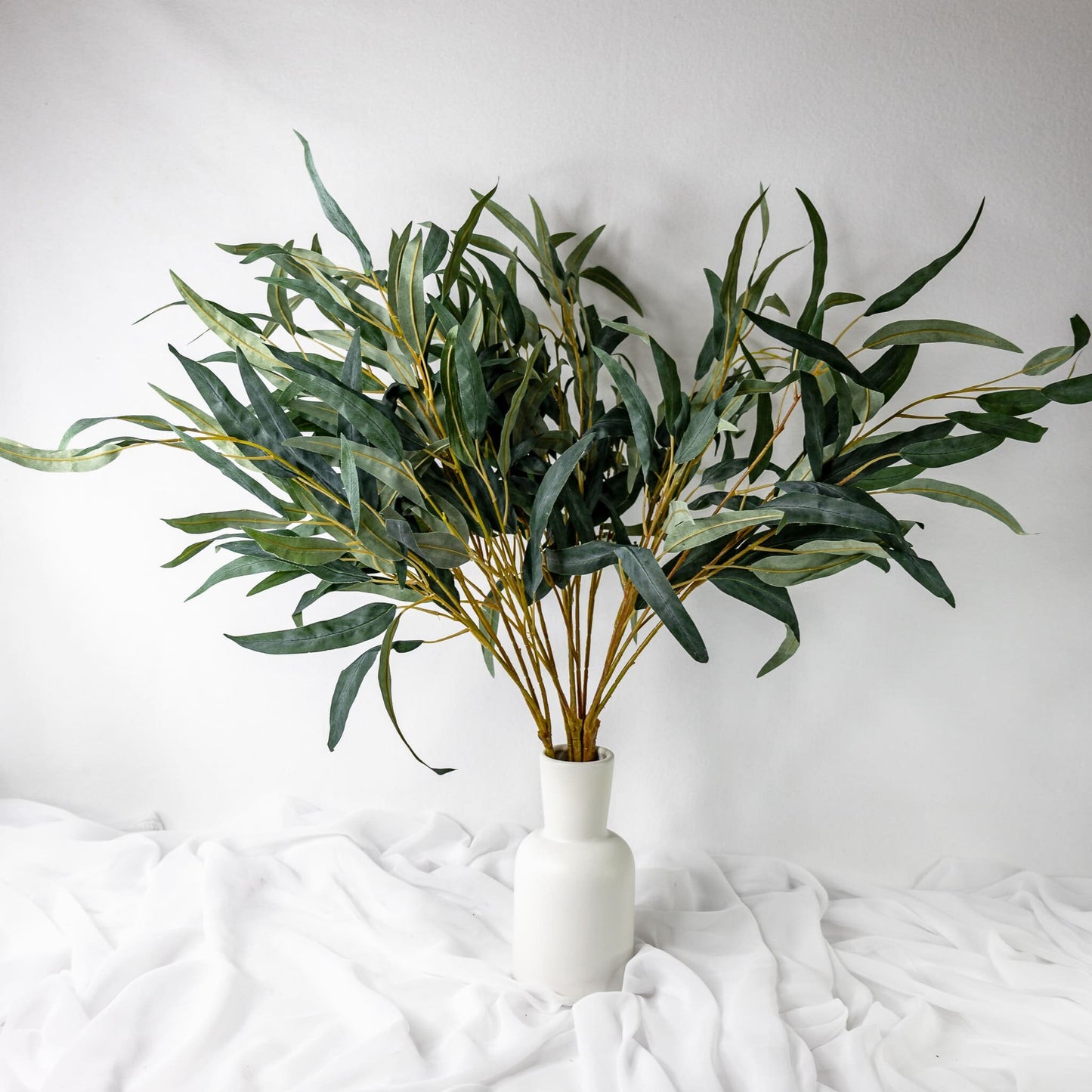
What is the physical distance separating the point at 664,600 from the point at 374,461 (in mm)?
376

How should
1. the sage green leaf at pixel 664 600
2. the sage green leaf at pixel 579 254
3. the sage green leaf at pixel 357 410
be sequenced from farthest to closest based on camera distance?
the sage green leaf at pixel 579 254
the sage green leaf at pixel 357 410
the sage green leaf at pixel 664 600

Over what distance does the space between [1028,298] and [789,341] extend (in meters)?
0.68

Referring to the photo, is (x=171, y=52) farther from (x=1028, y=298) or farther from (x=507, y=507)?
(x=1028, y=298)

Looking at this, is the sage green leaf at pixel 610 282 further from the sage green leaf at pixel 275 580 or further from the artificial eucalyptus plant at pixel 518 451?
the sage green leaf at pixel 275 580

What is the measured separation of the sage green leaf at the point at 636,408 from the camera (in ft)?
3.49

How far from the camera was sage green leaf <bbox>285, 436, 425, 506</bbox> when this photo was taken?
1046mm

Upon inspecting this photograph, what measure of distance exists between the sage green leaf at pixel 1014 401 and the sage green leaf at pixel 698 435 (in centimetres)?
37

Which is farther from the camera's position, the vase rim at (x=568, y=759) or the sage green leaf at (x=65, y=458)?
the vase rim at (x=568, y=759)

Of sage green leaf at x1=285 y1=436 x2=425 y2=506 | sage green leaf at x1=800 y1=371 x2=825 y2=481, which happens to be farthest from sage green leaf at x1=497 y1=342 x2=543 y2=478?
sage green leaf at x1=800 y1=371 x2=825 y2=481

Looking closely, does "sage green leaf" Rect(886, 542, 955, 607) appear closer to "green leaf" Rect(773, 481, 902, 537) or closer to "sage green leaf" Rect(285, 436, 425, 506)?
"green leaf" Rect(773, 481, 902, 537)

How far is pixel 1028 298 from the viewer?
1468mm

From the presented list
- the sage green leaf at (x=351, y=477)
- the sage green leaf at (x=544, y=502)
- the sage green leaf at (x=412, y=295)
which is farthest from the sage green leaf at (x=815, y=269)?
the sage green leaf at (x=351, y=477)

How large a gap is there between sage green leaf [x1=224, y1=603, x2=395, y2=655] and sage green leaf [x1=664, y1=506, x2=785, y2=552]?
38 centimetres

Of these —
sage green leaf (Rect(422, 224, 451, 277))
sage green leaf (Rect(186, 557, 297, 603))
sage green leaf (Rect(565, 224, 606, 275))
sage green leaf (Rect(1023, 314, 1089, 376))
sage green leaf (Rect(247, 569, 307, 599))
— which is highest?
sage green leaf (Rect(565, 224, 606, 275))
